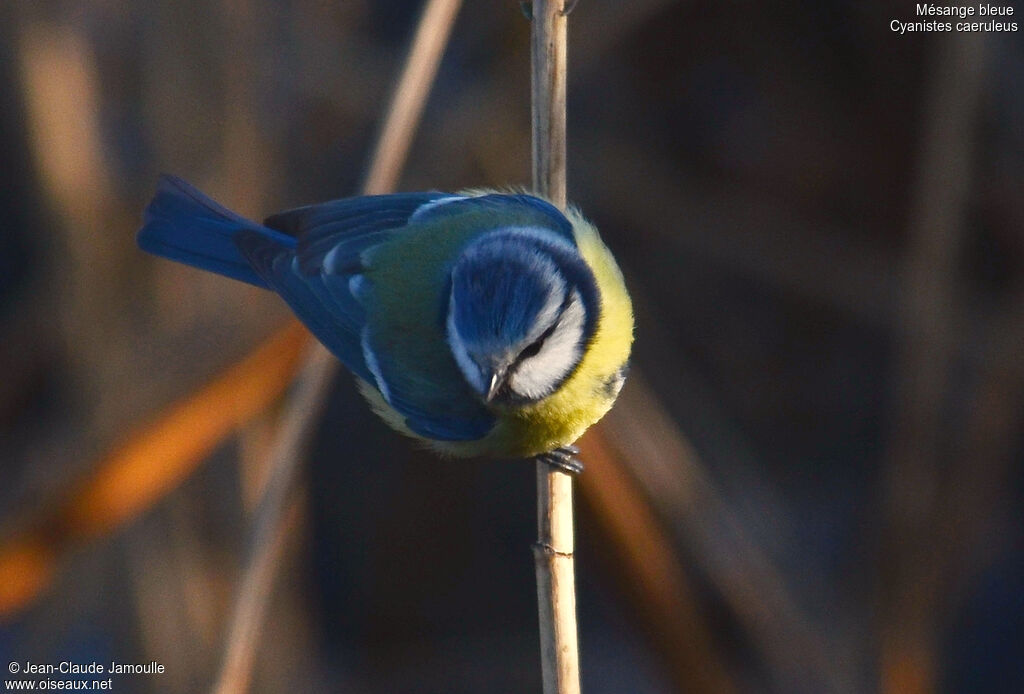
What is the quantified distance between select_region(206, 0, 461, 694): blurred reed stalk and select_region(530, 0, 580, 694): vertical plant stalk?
0.22 m

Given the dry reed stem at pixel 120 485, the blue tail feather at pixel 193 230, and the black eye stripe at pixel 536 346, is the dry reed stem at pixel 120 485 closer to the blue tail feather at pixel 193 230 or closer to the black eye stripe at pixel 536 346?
the blue tail feather at pixel 193 230

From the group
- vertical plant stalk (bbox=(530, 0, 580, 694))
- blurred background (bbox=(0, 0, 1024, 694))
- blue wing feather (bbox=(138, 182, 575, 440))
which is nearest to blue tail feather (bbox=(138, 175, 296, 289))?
blue wing feather (bbox=(138, 182, 575, 440))

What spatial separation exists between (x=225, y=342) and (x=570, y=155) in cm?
103

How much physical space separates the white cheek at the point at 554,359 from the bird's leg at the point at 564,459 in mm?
131

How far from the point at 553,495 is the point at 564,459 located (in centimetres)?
13

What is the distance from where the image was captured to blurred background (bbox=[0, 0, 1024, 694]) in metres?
2.26

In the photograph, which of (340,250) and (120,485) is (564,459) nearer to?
(340,250)

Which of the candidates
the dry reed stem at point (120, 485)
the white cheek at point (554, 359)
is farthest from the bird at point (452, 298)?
the dry reed stem at point (120, 485)

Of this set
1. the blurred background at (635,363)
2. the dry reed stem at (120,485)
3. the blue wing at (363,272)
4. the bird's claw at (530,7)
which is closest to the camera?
the bird's claw at (530,7)

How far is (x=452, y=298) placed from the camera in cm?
178

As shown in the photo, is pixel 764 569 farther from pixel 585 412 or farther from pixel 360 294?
pixel 360 294

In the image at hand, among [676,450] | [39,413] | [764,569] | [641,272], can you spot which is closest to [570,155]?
[641,272]

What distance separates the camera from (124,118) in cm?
265

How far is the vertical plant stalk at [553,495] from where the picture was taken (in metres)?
1.66
